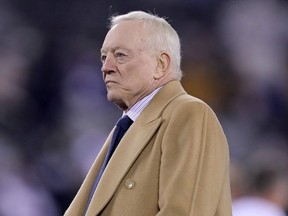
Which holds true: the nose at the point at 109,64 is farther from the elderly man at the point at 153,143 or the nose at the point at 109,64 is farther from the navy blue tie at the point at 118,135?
the navy blue tie at the point at 118,135

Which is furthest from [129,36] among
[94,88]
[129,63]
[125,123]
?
[94,88]

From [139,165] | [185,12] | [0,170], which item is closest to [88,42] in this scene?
[185,12]

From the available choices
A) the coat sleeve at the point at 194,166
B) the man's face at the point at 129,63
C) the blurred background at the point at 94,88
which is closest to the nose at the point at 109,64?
the man's face at the point at 129,63

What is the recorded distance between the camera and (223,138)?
6.42ft

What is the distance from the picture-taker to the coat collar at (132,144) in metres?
2.00

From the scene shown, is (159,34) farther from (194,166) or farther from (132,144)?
(194,166)

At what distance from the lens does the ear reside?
2168 mm

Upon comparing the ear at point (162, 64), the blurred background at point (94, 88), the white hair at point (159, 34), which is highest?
the white hair at point (159, 34)

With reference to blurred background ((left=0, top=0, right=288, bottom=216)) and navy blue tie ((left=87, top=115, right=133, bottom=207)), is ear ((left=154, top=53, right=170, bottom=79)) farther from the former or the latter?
blurred background ((left=0, top=0, right=288, bottom=216))

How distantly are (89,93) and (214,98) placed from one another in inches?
27.6

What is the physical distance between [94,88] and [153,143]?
7.24ft

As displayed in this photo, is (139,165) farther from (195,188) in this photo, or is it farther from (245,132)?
(245,132)

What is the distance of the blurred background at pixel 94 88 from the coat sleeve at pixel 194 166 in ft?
6.36

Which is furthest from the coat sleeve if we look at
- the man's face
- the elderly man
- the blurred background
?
the blurred background
